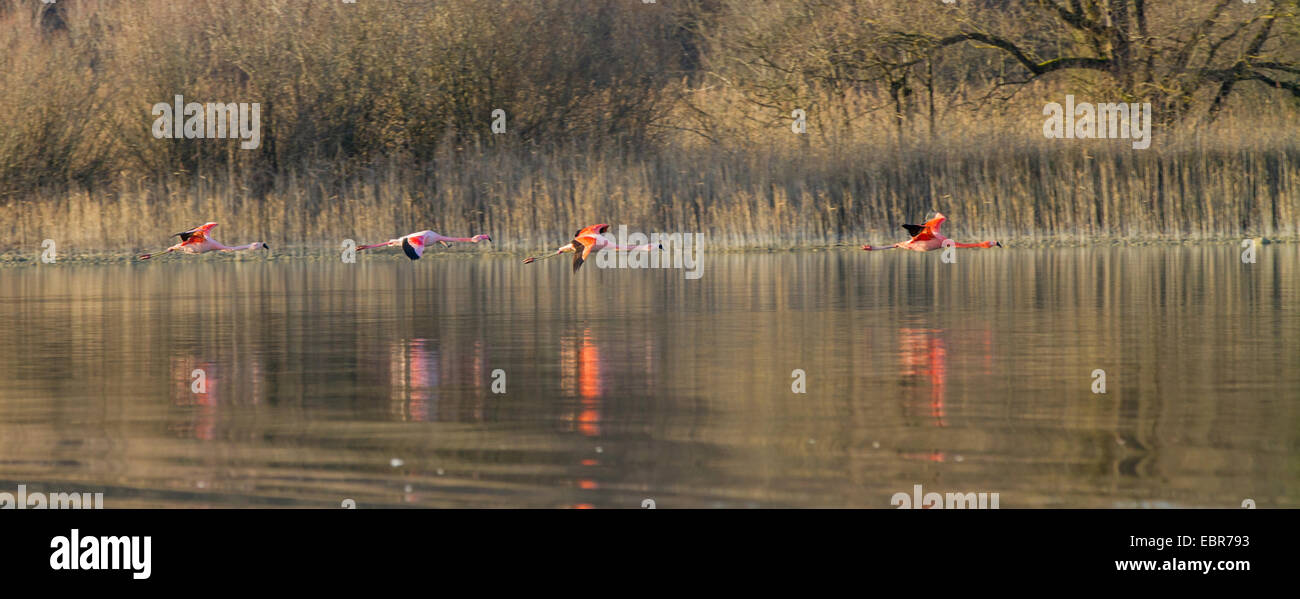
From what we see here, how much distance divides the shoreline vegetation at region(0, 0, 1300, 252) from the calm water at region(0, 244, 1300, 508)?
9613mm

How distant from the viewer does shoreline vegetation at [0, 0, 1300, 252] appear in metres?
27.6

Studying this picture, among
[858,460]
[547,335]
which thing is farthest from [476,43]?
[858,460]

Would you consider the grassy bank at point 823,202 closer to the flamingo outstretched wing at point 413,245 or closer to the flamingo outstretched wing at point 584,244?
the flamingo outstretched wing at point 413,245

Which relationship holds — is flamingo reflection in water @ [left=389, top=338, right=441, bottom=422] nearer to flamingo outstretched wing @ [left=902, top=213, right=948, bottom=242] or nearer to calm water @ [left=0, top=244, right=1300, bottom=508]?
calm water @ [left=0, top=244, right=1300, bottom=508]

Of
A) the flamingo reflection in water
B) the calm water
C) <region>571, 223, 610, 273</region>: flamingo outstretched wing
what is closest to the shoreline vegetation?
the calm water

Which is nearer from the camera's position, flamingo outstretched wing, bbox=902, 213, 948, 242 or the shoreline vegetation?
flamingo outstretched wing, bbox=902, 213, 948, 242

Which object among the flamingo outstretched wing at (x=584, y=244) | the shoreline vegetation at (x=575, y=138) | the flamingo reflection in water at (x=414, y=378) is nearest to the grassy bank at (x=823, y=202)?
the shoreline vegetation at (x=575, y=138)

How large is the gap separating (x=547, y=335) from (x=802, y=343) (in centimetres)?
211

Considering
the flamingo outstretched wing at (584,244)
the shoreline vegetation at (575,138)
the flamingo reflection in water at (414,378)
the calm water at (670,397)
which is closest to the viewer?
the calm water at (670,397)

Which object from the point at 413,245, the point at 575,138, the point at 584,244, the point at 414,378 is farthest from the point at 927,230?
the point at 575,138

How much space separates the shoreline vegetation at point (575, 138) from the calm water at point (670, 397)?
9613mm

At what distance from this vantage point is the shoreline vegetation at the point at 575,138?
27.6 metres

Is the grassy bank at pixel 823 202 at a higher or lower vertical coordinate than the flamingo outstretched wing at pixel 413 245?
higher
